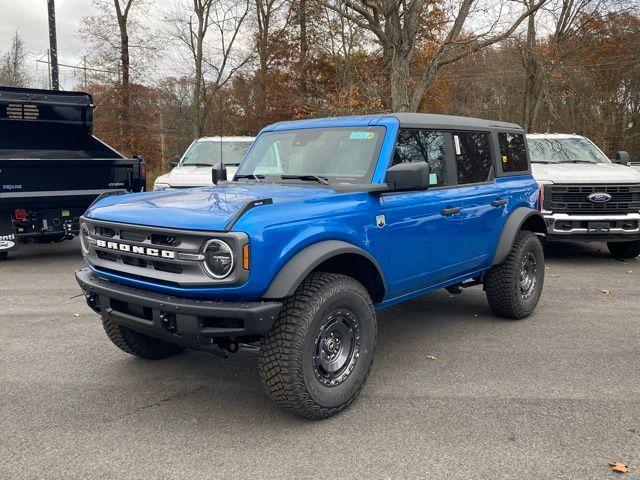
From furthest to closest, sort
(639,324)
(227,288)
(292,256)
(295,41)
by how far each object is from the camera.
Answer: (295,41) < (639,324) < (292,256) < (227,288)

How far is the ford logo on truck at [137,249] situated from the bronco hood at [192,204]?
15 centimetres

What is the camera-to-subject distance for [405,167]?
380 centimetres

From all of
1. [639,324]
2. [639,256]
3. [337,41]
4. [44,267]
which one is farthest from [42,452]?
[337,41]

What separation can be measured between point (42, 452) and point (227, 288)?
4.63ft

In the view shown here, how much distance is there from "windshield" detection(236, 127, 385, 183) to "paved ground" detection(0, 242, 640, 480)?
1.58 meters

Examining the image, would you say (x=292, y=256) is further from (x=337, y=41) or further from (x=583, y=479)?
(x=337, y=41)

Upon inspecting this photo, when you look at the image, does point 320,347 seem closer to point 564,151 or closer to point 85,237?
point 85,237

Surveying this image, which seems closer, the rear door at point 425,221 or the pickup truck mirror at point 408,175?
the pickup truck mirror at point 408,175

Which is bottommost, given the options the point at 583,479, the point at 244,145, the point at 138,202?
the point at 583,479

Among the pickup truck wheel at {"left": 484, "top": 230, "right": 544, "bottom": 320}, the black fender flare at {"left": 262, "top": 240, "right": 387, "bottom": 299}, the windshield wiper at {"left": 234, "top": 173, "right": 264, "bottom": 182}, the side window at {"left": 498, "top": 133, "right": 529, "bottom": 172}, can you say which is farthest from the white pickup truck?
the black fender flare at {"left": 262, "top": 240, "right": 387, "bottom": 299}

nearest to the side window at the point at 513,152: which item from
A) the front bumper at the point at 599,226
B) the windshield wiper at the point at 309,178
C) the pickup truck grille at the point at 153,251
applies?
the windshield wiper at the point at 309,178

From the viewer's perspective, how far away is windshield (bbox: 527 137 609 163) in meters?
9.99

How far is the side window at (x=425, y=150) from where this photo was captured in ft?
14.2

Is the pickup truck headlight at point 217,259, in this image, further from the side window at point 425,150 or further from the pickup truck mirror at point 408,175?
the side window at point 425,150
